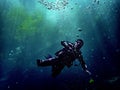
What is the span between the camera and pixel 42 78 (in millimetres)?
22016

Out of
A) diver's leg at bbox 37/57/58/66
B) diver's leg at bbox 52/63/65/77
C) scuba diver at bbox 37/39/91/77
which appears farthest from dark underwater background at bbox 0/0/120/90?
diver's leg at bbox 37/57/58/66

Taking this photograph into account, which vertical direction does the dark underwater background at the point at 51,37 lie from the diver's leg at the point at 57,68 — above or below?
above

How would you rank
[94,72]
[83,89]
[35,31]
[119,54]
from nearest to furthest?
1. [83,89]
2. [94,72]
3. [119,54]
4. [35,31]

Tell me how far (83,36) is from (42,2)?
6.55m

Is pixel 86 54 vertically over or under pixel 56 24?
under

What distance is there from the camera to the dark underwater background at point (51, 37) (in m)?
21.6

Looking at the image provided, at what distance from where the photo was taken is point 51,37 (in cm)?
2400

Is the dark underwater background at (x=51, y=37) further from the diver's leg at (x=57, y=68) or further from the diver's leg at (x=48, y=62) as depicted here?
the diver's leg at (x=48, y=62)

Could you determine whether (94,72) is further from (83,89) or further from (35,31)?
(35,31)

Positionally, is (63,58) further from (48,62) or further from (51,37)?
(51,37)

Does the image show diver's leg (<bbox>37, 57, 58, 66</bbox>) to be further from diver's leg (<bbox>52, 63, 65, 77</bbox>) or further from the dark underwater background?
the dark underwater background

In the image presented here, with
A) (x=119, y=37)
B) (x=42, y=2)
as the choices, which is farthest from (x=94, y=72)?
(x=42, y=2)

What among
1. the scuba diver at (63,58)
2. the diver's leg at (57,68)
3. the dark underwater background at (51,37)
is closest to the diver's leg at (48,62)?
the scuba diver at (63,58)

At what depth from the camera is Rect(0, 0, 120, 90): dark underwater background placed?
2164 cm
